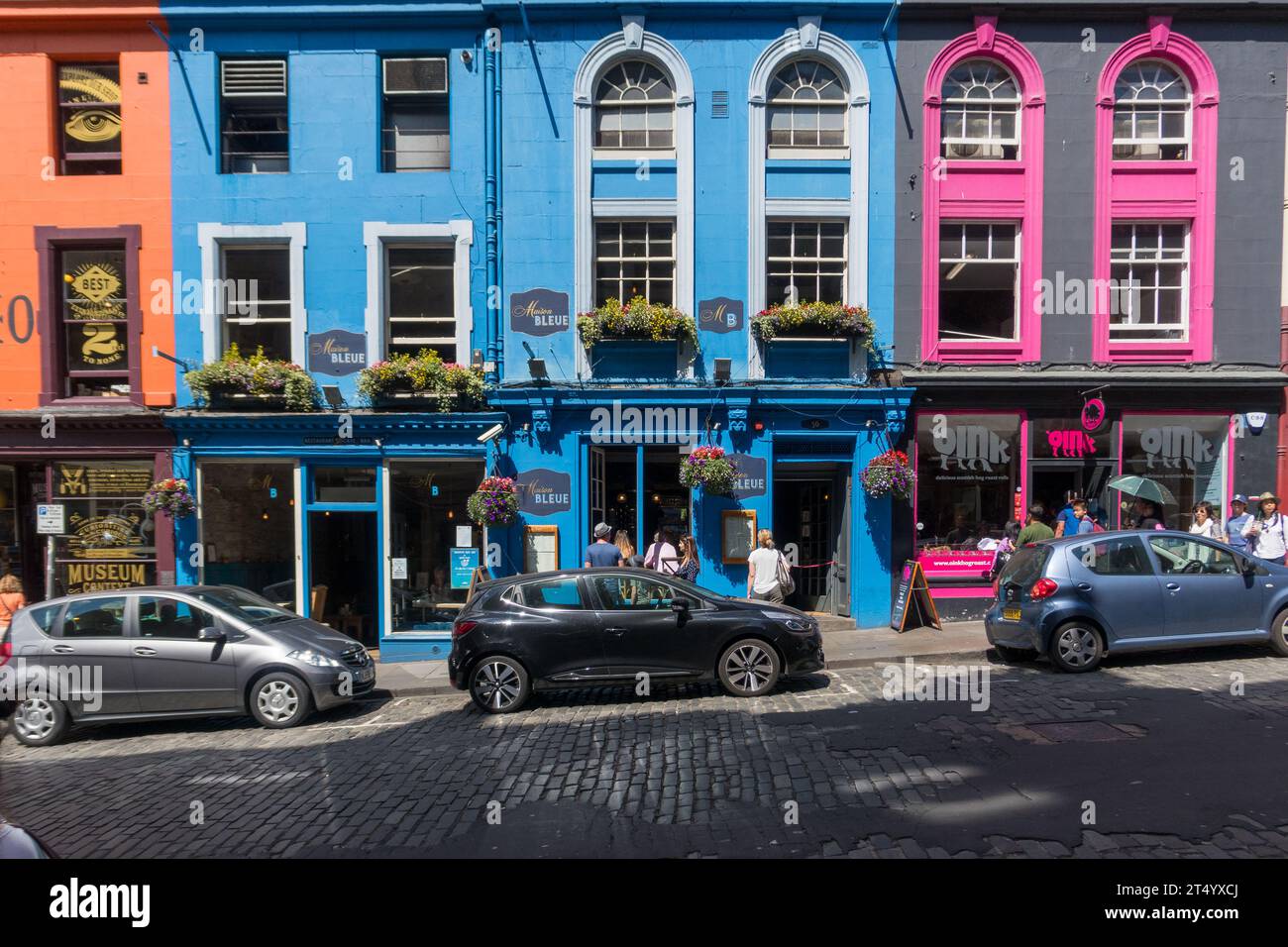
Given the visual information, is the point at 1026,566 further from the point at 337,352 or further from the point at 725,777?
the point at 337,352

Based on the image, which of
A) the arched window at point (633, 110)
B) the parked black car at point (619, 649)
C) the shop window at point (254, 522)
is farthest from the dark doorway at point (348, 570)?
the arched window at point (633, 110)

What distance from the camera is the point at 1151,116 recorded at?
43.1ft

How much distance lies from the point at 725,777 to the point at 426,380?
8795 mm

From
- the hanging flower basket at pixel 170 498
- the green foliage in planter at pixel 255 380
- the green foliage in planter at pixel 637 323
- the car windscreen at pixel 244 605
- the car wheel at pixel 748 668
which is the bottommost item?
the car wheel at pixel 748 668

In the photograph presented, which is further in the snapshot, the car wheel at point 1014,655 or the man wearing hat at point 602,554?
the man wearing hat at point 602,554

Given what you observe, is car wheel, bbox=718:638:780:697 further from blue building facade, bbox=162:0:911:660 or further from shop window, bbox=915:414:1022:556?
shop window, bbox=915:414:1022:556

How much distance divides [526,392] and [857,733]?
26.0 ft

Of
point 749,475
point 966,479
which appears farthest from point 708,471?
point 966,479

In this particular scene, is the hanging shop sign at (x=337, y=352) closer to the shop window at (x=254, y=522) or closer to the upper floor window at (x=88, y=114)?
the shop window at (x=254, y=522)

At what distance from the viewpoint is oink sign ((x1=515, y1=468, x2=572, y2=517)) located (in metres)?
12.8

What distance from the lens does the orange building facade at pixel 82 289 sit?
12898 mm

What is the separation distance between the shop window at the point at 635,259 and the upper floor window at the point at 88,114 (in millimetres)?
8688

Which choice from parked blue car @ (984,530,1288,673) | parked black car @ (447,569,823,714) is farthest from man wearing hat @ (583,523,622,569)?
parked blue car @ (984,530,1288,673)

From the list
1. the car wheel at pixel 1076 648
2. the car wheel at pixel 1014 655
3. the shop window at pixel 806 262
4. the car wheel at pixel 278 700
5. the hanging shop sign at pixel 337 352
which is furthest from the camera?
the shop window at pixel 806 262
